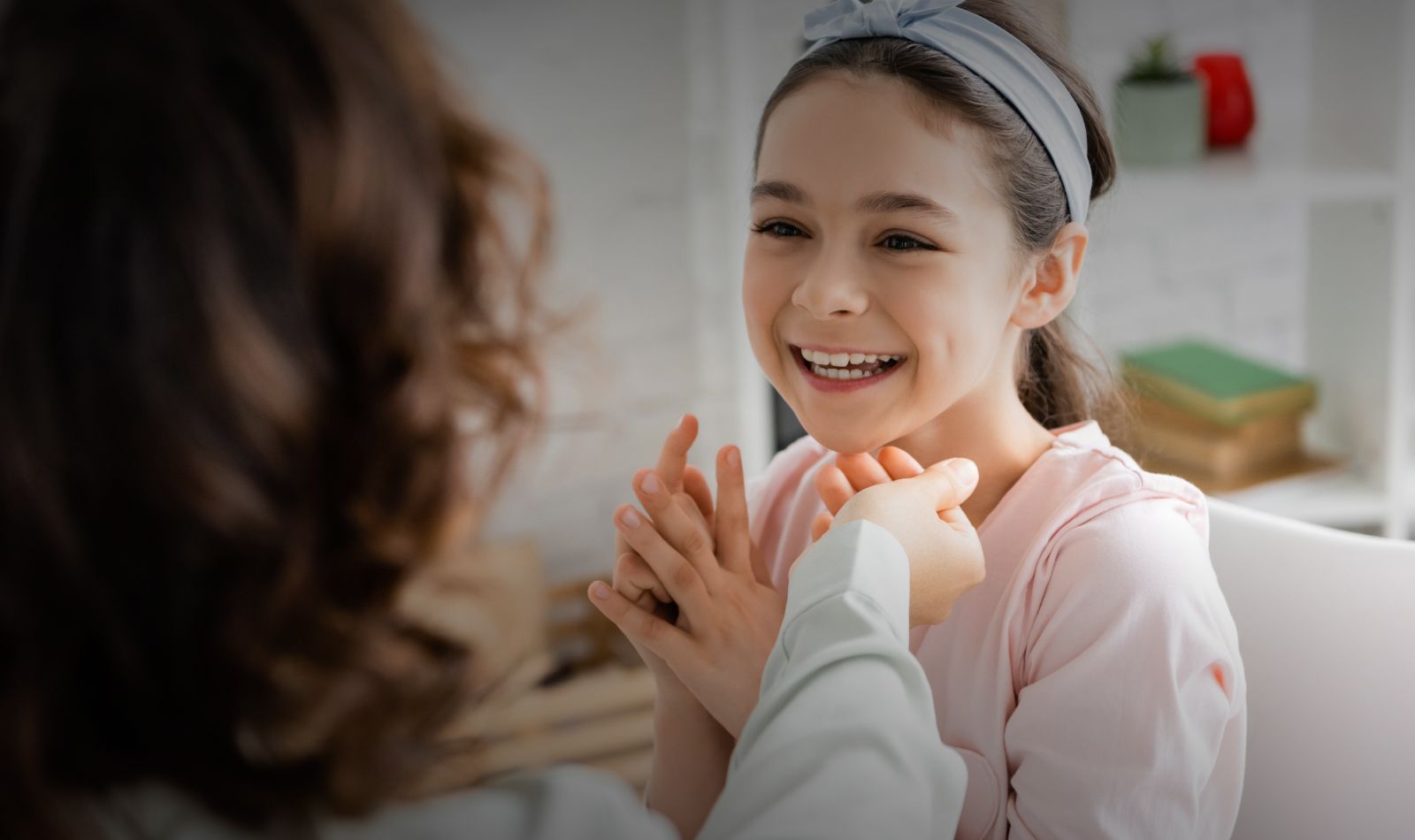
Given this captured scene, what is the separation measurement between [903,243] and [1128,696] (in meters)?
0.35

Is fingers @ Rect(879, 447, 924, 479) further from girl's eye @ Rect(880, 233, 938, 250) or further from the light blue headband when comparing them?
the light blue headband

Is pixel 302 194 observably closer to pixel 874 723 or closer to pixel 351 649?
pixel 351 649

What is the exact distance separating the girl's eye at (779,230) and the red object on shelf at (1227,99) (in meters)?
1.15

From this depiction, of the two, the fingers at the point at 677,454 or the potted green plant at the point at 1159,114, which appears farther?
the potted green plant at the point at 1159,114

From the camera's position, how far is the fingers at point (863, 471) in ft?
2.97

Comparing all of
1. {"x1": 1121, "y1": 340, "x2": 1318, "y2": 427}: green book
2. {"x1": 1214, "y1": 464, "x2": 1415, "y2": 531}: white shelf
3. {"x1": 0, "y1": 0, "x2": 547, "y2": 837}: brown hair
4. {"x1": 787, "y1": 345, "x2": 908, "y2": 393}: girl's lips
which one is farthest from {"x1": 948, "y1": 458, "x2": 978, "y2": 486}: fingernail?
{"x1": 1214, "y1": 464, "x2": 1415, "y2": 531}: white shelf

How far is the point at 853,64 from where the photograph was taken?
93 cm

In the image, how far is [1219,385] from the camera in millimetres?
1898

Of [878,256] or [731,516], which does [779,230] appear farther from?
[731,516]

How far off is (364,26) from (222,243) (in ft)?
0.38

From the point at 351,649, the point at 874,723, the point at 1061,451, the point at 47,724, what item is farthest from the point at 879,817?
the point at 1061,451

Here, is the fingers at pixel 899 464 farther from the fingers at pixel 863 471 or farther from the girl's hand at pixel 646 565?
the girl's hand at pixel 646 565

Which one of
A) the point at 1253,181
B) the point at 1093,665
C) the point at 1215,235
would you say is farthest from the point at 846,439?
the point at 1215,235

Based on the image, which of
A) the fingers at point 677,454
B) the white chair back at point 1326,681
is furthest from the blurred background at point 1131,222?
the fingers at point 677,454
